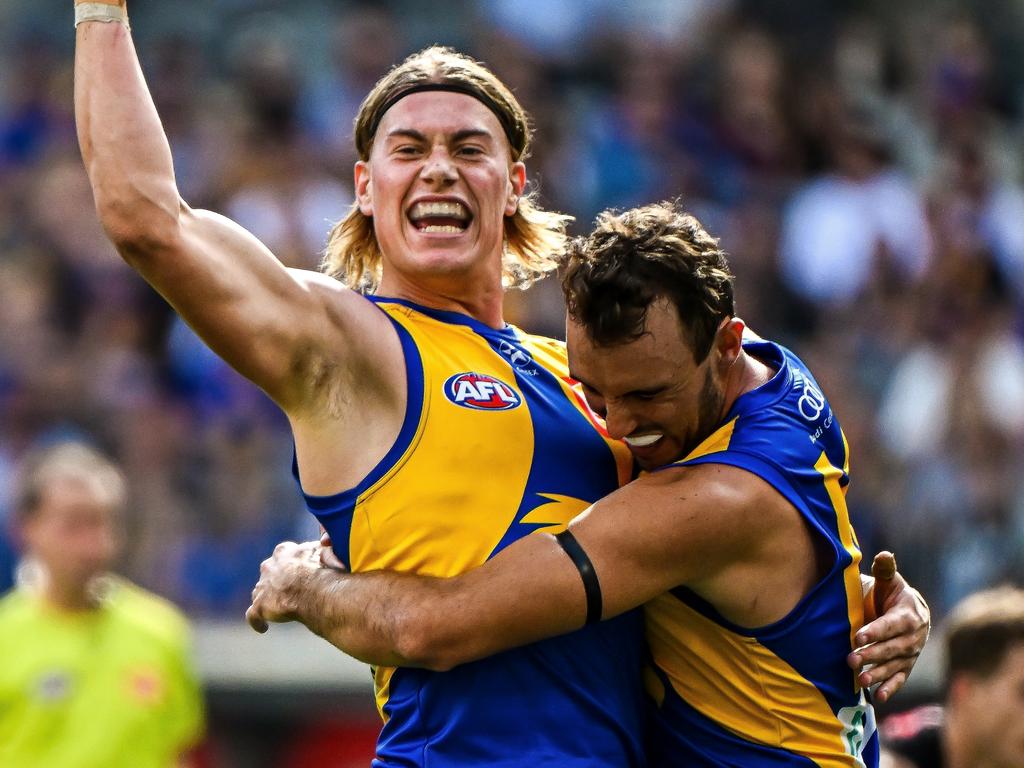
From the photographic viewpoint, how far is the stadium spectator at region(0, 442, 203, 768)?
7.96m

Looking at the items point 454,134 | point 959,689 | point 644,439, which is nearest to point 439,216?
point 454,134

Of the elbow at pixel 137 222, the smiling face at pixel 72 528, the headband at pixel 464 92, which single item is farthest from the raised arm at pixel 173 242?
the smiling face at pixel 72 528

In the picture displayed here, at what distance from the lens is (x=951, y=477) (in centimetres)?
1004

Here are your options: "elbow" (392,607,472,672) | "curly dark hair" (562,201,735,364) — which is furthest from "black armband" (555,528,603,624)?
"curly dark hair" (562,201,735,364)

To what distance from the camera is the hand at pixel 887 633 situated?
14.3ft

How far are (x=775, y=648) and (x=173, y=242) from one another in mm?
1809

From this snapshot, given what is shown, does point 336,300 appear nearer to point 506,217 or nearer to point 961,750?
point 506,217

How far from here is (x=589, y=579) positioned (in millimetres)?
4055

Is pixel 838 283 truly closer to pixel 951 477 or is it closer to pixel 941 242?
pixel 941 242

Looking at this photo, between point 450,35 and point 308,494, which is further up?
point 450,35

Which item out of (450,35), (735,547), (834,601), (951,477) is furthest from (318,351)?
(450,35)

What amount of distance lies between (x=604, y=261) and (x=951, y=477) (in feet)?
20.9

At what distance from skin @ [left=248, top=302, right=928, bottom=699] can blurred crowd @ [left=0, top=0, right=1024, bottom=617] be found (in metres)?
5.41

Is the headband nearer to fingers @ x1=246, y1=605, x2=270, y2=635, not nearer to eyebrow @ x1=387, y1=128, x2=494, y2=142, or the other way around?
eyebrow @ x1=387, y1=128, x2=494, y2=142
